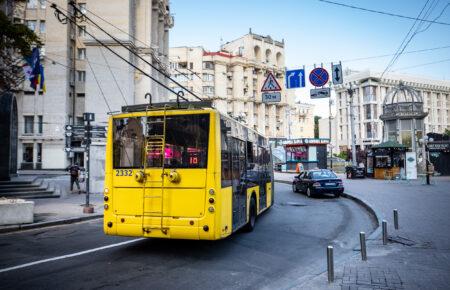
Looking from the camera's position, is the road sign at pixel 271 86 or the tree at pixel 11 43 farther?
the road sign at pixel 271 86

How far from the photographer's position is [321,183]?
64.4 ft

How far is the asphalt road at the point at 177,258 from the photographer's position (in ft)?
20.0

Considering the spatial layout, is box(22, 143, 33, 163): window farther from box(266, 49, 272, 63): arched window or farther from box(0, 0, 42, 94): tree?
box(266, 49, 272, 63): arched window

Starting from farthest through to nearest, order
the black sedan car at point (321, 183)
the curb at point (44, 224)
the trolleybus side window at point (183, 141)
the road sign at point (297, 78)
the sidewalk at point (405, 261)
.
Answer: the black sedan car at point (321, 183), the road sign at point (297, 78), the curb at point (44, 224), the trolleybus side window at point (183, 141), the sidewalk at point (405, 261)

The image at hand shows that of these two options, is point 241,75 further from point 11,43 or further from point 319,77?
point 11,43

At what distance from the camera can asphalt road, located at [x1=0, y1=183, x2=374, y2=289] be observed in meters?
6.08

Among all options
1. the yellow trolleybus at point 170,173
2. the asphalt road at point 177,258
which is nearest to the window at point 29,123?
the asphalt road at point 177,258

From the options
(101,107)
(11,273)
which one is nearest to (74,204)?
(11,273)

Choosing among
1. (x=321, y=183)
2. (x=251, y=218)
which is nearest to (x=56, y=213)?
(x=251, y=218)

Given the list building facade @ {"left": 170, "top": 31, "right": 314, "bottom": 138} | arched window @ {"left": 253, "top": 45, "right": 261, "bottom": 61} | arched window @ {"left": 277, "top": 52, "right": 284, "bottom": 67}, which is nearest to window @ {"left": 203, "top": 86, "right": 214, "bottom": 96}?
building facade @ {"left": 170, "top": 31, "right": 314, "bottom": 138}

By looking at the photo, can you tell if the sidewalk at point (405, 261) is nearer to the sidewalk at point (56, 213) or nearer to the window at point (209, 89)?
the sidewalk at point (56, 213)

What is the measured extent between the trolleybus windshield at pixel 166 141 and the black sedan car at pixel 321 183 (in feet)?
43.6

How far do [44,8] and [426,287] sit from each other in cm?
5638

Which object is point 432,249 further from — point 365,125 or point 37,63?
point 365,125
